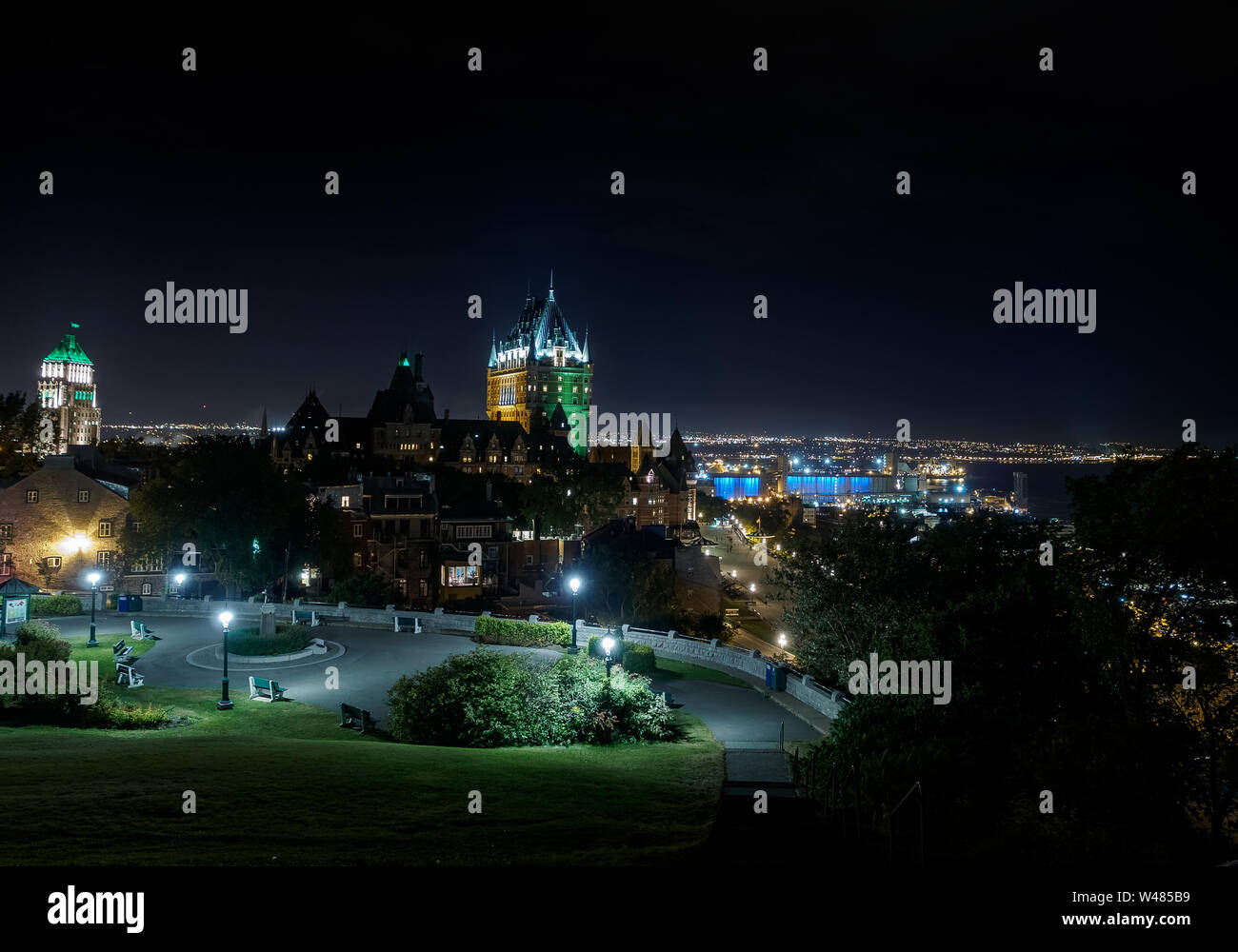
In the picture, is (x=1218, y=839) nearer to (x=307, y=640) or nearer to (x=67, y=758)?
(x=67, y=758)

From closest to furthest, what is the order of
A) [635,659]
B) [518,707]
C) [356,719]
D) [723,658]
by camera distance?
[518,707], [356,719], [635,659], [723,658]

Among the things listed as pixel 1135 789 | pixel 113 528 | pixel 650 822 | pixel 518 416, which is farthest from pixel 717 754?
pixel 518 416

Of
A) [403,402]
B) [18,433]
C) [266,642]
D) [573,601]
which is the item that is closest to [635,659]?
[573,601]

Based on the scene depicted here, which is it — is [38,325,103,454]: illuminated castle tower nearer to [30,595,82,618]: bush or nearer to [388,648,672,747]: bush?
[30,595,82,618]: bush

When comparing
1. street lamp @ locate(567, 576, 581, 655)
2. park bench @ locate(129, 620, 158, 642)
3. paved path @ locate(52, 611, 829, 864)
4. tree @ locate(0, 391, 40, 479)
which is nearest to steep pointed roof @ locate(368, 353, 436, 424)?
tree @ locate(0, 391, 40, 479)
